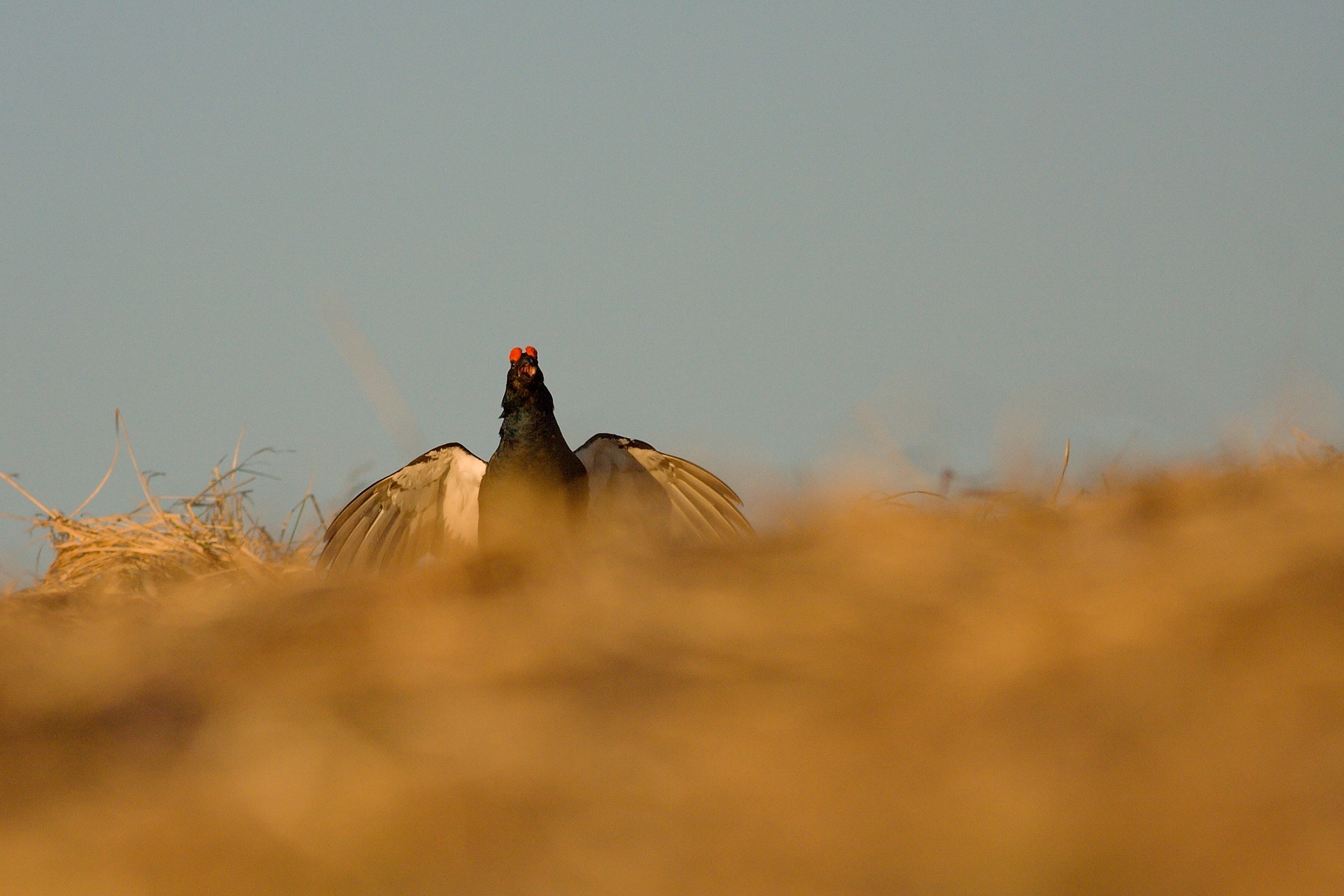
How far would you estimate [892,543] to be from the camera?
207cm

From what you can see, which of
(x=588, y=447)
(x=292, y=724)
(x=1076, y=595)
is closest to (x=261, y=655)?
(x=292, y=724)

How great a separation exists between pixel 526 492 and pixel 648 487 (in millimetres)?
1064

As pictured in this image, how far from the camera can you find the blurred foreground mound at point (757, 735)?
4.50 ft

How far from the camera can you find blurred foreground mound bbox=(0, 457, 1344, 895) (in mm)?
1371

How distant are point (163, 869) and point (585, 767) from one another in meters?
0.51

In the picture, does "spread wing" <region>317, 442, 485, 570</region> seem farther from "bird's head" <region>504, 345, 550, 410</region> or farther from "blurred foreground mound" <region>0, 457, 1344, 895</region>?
"blurred foreground mound" <region>0, 457, 1344, 895</region>

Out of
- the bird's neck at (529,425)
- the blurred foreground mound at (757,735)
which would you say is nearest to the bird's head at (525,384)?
the bird's neck at (529,425)

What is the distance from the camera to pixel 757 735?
153 centimetres

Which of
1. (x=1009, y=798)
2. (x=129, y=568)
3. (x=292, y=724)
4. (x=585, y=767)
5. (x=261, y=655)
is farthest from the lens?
(x=129, y=568)

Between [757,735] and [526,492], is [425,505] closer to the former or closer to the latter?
[526,492]

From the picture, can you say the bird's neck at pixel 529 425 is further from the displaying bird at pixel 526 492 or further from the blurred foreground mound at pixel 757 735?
the blurred foreground mound at pixel 757 735

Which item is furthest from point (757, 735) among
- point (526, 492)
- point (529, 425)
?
point (529, 425)

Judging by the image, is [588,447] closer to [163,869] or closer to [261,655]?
[261,655]

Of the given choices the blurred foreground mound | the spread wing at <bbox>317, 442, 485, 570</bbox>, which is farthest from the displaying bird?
the blurred foreground mound
